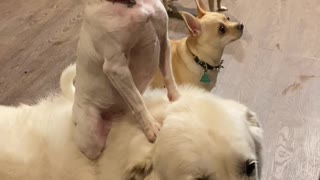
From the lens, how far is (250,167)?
1117 millimetres

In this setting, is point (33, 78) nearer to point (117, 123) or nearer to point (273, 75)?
point (273, 75)

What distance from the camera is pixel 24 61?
2748mm

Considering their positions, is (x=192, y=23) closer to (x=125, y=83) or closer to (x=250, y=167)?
(x=125, y=83)

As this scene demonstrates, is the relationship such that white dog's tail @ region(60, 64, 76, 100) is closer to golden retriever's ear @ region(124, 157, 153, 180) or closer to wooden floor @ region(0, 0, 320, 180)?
golden retriever's ear @ region(124, 157, 153, 180)

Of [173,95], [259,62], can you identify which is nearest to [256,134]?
[173,95]

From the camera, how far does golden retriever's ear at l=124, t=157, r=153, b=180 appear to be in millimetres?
1131

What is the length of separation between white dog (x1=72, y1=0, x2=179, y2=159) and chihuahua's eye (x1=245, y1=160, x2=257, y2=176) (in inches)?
8.3

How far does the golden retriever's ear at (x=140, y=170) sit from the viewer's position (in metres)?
1.13

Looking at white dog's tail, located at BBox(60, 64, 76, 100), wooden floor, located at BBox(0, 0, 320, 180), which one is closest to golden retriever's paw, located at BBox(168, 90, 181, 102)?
white dog's tail, located at BBox(60, 64, 76, 100)

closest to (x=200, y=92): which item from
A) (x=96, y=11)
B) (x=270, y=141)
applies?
(x=96, y=11)

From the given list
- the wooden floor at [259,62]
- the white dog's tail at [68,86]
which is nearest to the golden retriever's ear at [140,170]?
the white dog's tail at [68,86]

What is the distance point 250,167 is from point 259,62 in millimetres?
1616

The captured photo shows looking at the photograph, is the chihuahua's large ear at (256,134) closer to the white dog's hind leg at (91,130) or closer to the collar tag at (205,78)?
the white dog's hind leg at (91,130)

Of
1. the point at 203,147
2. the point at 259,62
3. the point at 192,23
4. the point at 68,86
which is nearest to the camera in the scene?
the point at 203,147
